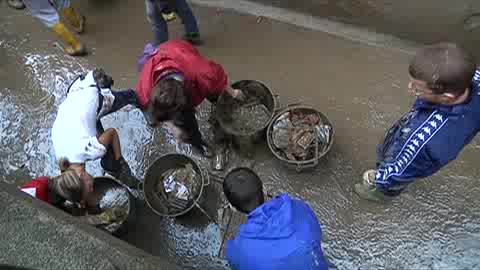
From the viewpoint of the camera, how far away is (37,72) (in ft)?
17.1

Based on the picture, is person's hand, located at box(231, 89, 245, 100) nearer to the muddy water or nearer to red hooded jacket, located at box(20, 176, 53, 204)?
the muddy water

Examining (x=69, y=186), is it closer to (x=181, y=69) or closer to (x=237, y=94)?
(x=181, y=69)

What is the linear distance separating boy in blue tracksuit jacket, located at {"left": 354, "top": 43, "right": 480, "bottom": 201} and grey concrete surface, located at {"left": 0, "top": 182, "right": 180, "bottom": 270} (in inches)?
58.6

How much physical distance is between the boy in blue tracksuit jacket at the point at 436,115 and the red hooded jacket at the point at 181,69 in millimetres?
1320

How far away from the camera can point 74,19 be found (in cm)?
527

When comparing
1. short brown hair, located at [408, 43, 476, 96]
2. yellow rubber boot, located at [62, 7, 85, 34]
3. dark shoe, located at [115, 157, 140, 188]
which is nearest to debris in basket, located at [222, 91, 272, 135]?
dark shoe, located at [115, 157, 140, 188]

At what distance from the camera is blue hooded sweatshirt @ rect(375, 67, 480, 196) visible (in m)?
2.88

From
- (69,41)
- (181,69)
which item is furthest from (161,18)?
(181,69)

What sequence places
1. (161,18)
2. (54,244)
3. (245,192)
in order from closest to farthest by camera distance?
1. (54,244)
2. (245,192)
3. (161,18)

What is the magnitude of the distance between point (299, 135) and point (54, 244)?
1.98 meters

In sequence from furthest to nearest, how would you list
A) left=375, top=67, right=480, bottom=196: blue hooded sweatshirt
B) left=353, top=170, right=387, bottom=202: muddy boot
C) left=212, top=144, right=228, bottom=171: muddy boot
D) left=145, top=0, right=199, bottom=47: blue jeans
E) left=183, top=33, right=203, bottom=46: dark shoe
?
1. left=183, top=33, right=203, bottom=46: dark shoe
2. left=145, top=0, right=199, bottom=47: blue jeans
3. left=212, top=144, right=228, bottom=171: muddy boot
4. left=353, top=170, right=387, bottom=202: muddy boot
5. left=375, top=67, right=480, bottom=196: blue hooded sweatshirt

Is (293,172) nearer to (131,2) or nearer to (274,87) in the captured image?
(274,87)

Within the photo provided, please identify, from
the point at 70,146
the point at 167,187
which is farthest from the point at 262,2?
the point at 70,146

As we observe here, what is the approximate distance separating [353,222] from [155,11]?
2.38m
